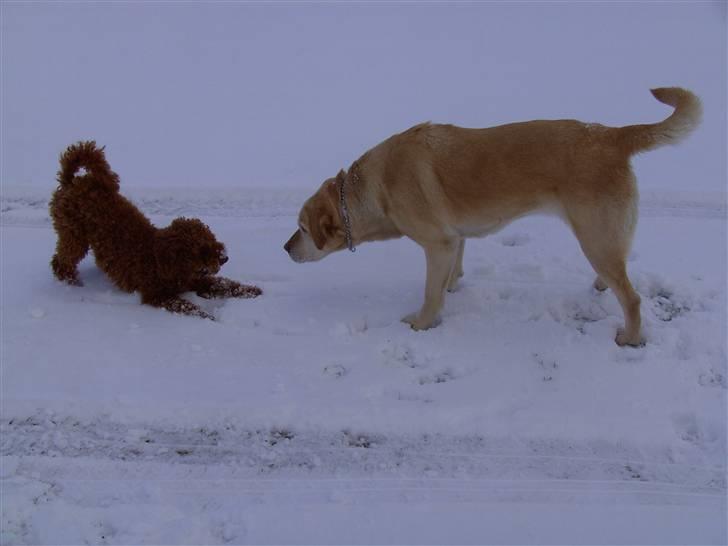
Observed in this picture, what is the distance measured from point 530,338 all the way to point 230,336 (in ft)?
6.37

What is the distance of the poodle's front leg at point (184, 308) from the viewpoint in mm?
4121

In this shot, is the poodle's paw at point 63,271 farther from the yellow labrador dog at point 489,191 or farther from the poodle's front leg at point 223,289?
the yellow labrador dog at point 489,191

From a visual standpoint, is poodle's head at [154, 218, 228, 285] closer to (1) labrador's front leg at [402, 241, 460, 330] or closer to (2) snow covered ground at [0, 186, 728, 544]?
(2) snow covered ground at [0, 186, 728, 544]

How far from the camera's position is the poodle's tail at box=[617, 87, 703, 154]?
342 centimetres

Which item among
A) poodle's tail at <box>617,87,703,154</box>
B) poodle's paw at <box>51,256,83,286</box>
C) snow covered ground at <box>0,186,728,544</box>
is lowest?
snow covered ground at <box>0,186,728,544</box>

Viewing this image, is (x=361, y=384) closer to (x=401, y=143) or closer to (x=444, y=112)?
(x=401, y=143)

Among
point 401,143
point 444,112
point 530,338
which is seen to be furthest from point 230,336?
point 444,112

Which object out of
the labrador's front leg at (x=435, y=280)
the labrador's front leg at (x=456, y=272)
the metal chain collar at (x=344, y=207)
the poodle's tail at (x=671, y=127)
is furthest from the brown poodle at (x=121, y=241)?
the poodle's tail at (x=671, y=127)

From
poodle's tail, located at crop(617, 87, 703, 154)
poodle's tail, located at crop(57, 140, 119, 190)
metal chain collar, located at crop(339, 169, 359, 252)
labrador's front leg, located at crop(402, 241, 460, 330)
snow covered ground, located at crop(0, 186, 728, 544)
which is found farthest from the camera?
poodle's tail, located at crop(57, 140, 119, 190)

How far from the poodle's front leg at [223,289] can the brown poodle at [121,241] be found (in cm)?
4

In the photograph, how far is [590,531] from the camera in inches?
104

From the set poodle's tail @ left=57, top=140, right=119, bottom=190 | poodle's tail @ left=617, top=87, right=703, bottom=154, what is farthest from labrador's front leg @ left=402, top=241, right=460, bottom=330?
poodle's tail @ left=57, top=140, right=119, bottom=190

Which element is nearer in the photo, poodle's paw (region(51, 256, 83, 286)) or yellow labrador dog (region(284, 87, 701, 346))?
yellow labrador dog (region(284, 87, 701, 346))

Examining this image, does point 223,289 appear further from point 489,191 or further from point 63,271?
point 489,191
